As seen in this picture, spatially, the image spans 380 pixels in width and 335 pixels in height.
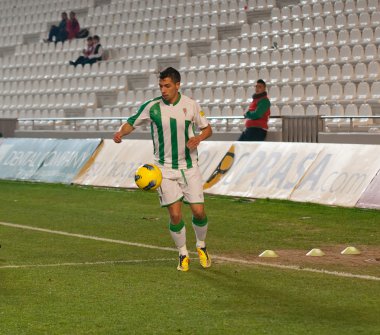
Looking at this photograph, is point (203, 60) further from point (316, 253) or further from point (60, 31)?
point (316, 253)

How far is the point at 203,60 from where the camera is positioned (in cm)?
3067

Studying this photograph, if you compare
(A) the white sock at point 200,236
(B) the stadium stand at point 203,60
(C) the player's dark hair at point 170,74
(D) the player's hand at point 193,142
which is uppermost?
(B) the stadium stand at point 203,60

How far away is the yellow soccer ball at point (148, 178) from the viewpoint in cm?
1058

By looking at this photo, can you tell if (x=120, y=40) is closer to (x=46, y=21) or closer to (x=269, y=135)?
(x=46, y=21)

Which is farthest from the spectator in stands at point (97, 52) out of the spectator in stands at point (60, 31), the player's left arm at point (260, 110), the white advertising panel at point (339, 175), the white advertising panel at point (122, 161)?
the white advertising panel at point (339, 175)

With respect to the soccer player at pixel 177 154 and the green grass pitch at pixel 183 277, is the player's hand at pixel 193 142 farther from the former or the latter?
the green grass pitch at pixel 183 277

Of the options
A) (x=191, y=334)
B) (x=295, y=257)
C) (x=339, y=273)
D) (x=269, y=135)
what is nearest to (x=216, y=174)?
(x=269, y=135)

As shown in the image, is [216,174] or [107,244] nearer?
[107,244]

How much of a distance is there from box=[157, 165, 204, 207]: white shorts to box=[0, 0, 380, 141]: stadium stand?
9.98 metres

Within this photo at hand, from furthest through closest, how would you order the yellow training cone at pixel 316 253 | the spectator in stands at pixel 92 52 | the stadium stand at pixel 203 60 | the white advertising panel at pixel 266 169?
the spectator in stands at pixel 92 52
the stadium stand at pixel 203 60
the white advertising panel at pixel 266 169
the yellow training cone at pixel 316 253

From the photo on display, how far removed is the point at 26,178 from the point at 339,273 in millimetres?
14997

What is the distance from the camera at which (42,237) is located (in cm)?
1352

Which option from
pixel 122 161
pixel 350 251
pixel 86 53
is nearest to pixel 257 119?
pixel 122 161

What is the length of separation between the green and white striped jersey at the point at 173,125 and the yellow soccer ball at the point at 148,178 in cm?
14
